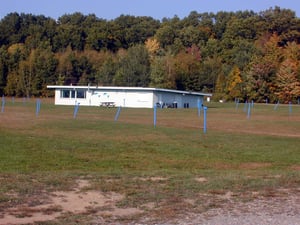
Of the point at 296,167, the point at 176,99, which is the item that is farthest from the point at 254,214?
the point at 176,99

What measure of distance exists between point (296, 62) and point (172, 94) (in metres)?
29.4

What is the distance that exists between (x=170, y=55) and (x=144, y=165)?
101 m

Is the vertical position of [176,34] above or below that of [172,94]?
above

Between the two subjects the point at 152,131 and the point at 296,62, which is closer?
the point at 152,131

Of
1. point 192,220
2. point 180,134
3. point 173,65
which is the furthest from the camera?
point 173,65

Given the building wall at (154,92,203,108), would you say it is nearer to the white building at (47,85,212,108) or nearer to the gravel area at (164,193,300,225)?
the white building at (47,85,212,108)

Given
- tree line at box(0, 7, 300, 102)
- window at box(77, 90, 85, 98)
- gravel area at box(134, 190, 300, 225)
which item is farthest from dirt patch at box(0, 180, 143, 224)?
tree line at box(0, 7, 300, 102)

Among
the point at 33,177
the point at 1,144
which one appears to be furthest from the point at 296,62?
the point at 33,177

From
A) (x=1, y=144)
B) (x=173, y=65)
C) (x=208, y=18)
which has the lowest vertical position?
(x=1, y=144)

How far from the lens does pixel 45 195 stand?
10328 millimetres

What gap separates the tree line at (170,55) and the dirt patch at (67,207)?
94.0 metres

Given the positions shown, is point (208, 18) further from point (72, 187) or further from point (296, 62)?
point (72, 187)

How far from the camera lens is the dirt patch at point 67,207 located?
8758mm

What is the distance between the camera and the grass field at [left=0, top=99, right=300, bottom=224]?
1051cm
